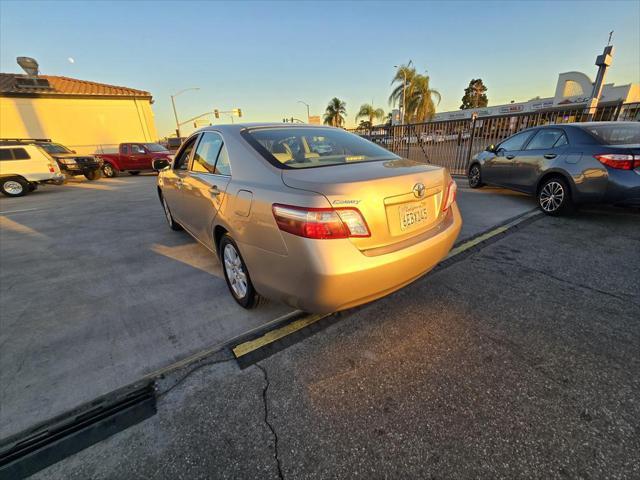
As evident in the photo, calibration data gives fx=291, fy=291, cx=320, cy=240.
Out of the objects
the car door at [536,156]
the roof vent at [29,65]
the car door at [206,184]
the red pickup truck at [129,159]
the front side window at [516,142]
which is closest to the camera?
the car door at [206,184]

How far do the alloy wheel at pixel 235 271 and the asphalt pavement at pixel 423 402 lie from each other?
75 cm

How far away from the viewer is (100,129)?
80.2 ft

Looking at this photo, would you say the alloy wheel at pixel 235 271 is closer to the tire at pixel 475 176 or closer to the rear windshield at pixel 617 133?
the rear windshield at pixel 617 133

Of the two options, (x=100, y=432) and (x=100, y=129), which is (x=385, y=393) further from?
(x=100, y=129)

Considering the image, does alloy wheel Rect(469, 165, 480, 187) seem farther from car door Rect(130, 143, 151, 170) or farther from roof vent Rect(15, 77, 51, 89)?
roof vent Rect(15, 77, 51, 89)

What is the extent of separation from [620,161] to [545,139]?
137 centimetres

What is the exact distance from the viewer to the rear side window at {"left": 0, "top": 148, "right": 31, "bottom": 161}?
10180mm

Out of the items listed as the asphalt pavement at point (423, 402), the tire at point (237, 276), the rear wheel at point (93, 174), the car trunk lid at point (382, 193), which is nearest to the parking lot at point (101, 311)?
the tire at point (237, 276)

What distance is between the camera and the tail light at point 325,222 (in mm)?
1696

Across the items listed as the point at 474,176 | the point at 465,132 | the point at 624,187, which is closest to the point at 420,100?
the point at 465,132

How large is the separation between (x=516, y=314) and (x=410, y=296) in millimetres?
848

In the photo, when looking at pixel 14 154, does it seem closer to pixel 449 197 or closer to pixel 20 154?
pixel 20 154

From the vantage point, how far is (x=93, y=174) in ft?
49.0

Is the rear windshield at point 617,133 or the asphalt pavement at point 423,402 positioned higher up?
the rear windshield at point 617,133
